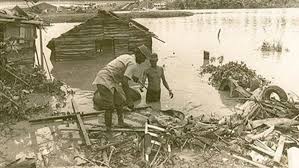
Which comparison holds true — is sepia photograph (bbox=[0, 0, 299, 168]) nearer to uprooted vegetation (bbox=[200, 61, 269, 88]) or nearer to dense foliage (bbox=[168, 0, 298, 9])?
uprooted vegetation (bbox=[200, 61, 269, 88])

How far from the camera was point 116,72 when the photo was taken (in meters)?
9.54

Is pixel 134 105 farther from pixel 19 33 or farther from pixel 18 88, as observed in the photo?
pixel 19 33

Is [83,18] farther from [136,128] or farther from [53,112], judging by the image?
[136,128]

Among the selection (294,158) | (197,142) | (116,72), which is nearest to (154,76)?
(116,72)

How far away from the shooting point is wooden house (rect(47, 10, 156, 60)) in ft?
79.1

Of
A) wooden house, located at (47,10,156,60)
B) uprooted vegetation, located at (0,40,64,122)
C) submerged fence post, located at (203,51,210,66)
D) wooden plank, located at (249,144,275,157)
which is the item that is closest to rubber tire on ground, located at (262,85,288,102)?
wooden plank, located at (249,144,275,157)

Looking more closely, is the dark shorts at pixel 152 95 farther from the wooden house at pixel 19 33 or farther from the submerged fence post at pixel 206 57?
the submerged fence post at pixel 206 57

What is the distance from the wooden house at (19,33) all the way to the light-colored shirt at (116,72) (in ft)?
26.1

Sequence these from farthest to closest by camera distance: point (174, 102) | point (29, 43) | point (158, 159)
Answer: point (29, 43), point (174, 102), point (158, 159)

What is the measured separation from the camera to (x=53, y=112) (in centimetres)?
1270

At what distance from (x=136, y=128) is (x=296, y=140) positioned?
12.7 feet

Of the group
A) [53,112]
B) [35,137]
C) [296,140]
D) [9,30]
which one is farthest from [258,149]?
[9,30]

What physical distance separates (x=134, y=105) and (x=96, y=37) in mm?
11768

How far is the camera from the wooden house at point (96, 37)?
24109 millimetres
